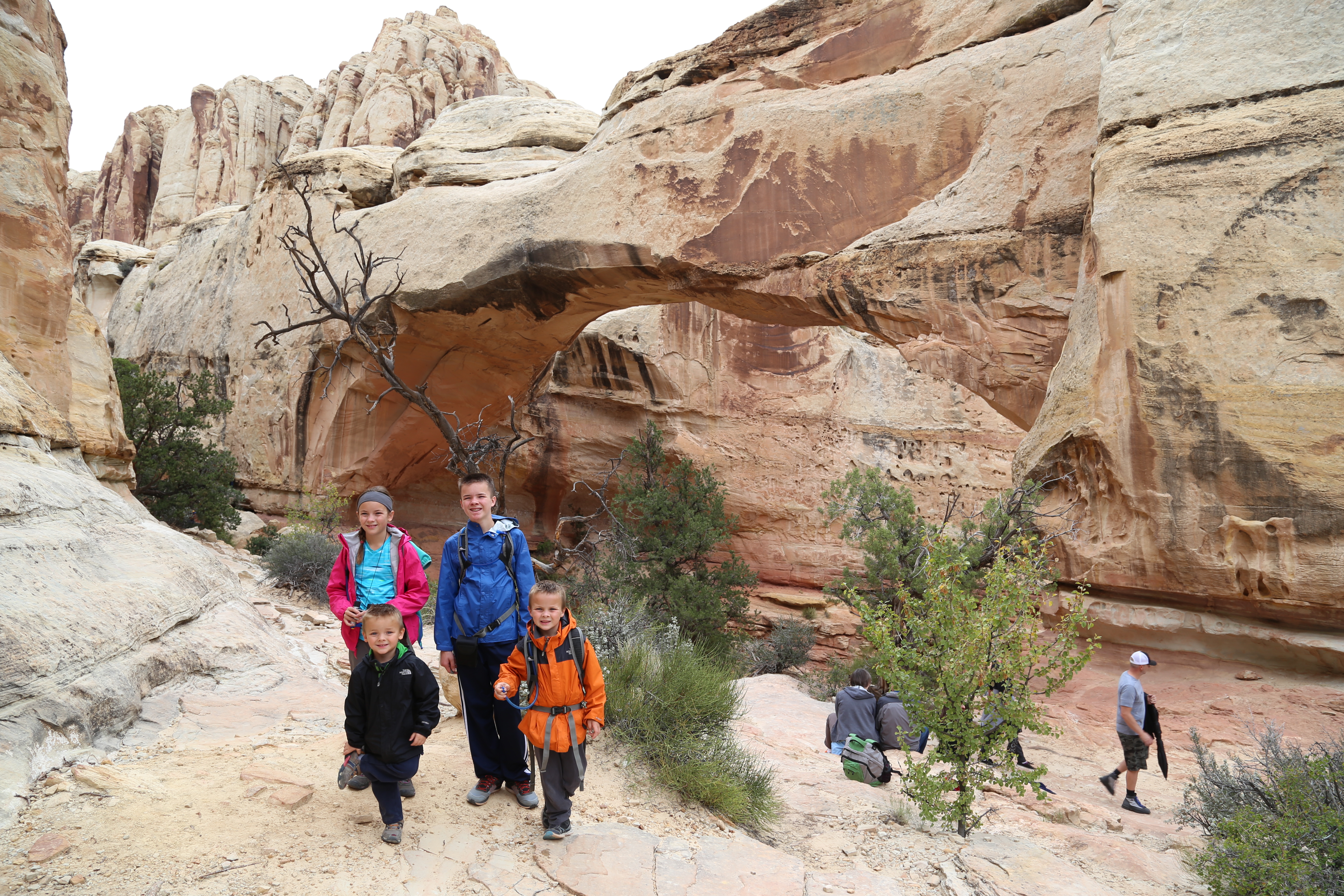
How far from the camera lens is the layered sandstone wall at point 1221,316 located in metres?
5.13

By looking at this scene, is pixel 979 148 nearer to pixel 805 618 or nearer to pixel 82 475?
pixel 82 475

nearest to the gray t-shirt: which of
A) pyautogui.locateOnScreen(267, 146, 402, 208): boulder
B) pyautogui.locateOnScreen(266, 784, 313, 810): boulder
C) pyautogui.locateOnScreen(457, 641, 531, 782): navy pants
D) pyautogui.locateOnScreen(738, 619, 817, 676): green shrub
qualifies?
pyautogui.locateOnScreen(457, 641, 531, 782): navy pants

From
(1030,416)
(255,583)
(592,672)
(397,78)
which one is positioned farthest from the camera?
(397,78)

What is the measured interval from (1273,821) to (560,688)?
337 centimetres

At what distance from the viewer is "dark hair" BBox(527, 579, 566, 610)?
9.93 ft

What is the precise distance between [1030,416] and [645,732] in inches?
200

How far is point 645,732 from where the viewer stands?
4.27 m

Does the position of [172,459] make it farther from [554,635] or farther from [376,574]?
[554,635]

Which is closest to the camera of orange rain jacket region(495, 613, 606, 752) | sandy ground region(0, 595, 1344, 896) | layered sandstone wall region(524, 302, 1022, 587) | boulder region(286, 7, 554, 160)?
sandy ground region(0, 595, 1344, 896)

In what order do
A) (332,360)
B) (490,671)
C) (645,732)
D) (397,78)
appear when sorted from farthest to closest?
(397,78) < (332,360) < (645,732) < (490,671)

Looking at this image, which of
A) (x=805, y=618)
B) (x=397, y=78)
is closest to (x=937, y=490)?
(x=805, y=618)

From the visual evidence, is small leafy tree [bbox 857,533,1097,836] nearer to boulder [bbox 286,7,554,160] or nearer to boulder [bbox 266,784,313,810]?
boulder [bbox 266,784,313,810]

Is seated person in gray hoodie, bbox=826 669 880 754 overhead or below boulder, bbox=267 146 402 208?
below

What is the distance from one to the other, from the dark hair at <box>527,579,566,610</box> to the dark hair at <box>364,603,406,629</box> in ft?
1.55
